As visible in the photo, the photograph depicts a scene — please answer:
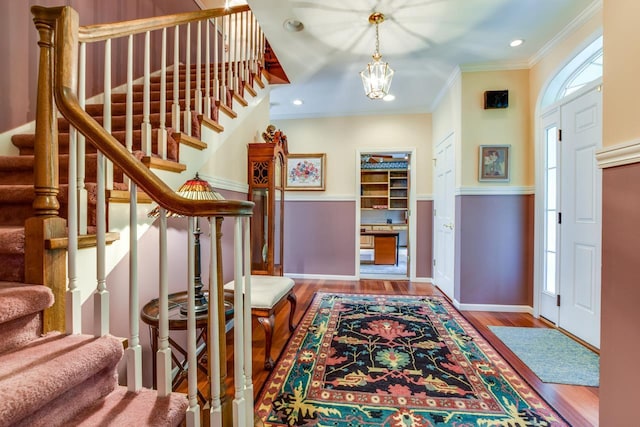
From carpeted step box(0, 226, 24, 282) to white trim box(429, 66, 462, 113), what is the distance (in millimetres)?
3792

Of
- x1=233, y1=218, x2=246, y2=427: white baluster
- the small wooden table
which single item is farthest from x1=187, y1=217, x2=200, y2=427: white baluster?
the small wooden table

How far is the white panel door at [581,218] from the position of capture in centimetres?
229

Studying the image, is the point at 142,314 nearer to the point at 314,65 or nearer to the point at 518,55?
the point at 314,65

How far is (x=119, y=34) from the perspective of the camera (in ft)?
4.56

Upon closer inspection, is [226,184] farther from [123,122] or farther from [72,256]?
[72,256]

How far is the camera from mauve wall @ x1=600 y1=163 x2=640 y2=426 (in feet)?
3.77

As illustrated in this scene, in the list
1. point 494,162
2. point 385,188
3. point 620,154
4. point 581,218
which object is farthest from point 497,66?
point 385,188

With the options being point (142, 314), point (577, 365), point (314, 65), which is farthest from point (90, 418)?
point (314, 65)

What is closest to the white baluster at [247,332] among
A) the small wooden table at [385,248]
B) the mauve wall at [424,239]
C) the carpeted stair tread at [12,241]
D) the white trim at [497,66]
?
the carpeted stair tread at [12,241]

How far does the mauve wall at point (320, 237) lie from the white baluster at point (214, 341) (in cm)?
375

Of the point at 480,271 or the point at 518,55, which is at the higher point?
the point at 518,55

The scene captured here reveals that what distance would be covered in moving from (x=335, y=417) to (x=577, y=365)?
1.84 meters

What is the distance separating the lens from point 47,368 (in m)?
0.81

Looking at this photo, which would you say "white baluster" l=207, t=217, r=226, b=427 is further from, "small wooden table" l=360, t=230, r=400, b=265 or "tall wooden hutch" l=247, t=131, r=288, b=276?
"small wooden table" l=360, t=230, r=400, b=265
